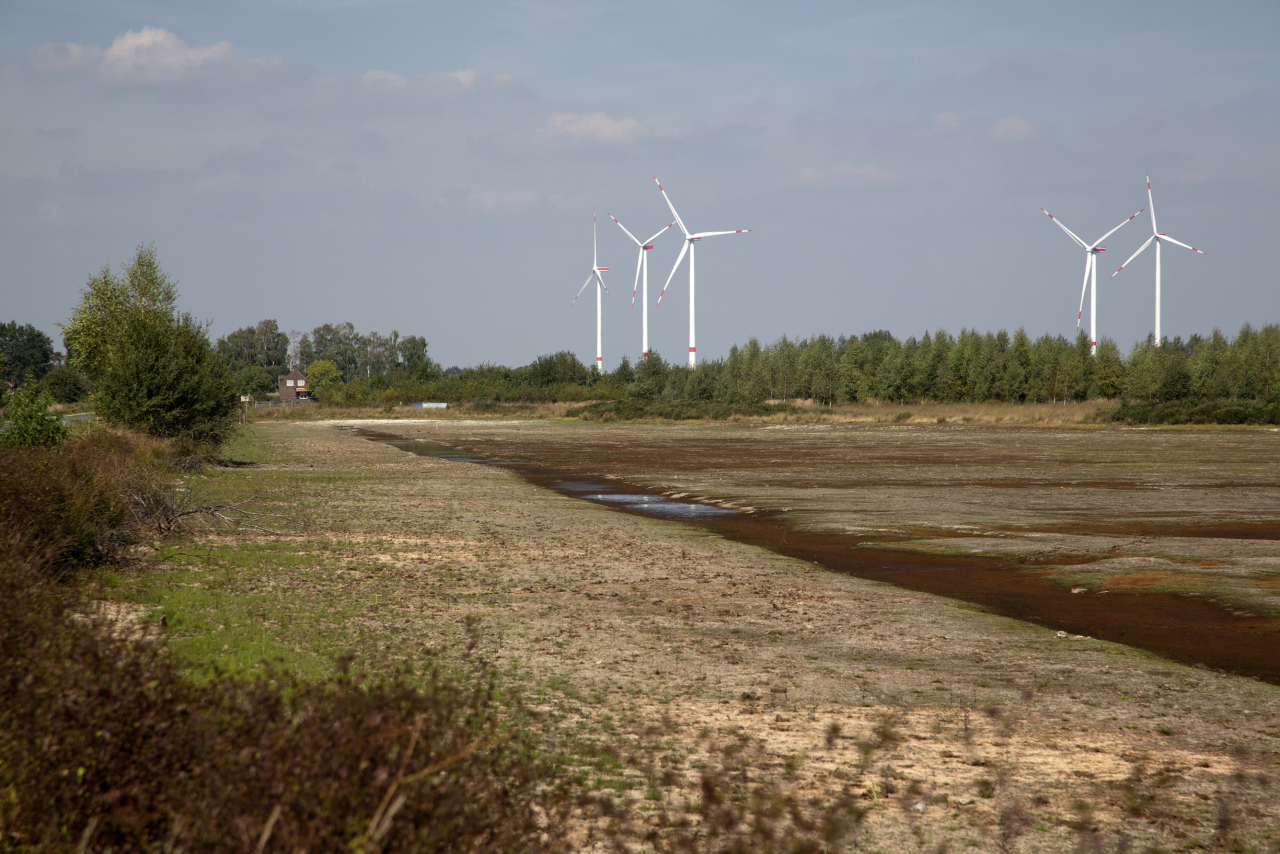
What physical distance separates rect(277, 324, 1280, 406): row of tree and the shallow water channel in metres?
73.9

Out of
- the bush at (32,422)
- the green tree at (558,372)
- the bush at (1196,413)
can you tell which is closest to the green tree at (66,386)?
the green tree at (558,372)

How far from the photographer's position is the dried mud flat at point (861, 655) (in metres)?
6.03

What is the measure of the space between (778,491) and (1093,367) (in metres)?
77.0

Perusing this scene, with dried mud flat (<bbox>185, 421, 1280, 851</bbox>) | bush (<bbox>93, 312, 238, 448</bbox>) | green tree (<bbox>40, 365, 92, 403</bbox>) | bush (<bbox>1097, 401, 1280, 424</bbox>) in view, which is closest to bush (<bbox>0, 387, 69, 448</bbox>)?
dried mud flat (<bbox>185, 421, 1280, 851</bbox>)

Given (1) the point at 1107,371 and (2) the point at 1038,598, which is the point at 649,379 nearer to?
(1) the point at 1107,371

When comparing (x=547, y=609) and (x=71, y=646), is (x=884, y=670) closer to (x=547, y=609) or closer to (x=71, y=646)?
(x=547, y=609)

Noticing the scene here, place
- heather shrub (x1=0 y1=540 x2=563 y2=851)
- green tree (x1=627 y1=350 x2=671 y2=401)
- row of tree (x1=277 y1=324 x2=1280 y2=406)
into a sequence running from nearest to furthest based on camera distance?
heather shrub (x1=0 y1=540 x2=563 y2=851) → row of tree (x1=277 y1=324 x2=1280 y2=406) → green tree (x1=627 y1=350 x2=671 y2=401)

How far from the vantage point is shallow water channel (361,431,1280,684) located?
10.6m

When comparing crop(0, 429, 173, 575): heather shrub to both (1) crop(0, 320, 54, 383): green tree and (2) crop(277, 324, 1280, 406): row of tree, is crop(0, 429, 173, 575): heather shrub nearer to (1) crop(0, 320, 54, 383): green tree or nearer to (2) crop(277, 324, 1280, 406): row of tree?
(2) crop(277, 324, 1280, 406): row of tree

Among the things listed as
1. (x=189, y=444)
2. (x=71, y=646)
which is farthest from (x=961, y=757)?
(x=189, y=444)

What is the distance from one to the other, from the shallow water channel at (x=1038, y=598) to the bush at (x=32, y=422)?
1353 cm

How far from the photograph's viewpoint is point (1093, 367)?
308 ft

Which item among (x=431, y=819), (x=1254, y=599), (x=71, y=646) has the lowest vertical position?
(x=1254, y=599)

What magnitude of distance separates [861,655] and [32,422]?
18.7 meters
